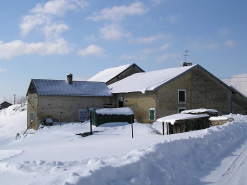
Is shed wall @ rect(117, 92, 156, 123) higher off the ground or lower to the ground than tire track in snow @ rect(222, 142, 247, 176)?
higher

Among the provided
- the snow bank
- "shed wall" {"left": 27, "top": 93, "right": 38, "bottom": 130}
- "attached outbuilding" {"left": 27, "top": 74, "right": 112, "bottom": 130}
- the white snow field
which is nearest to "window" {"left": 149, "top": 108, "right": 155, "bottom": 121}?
"attached outbuilding" {"left": 27, "top": 74, "right": 112, "bottom": 130}

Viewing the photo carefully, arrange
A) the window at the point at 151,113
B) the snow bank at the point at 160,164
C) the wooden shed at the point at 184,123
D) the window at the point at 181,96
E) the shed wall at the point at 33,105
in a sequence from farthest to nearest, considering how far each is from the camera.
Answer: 1. the shed wall at the point at 33,105
2. the window at the point at 181,96
3. the window at the point at 151,113
4. the wooden shed at the point at 184,123
5. the snow bank at the point at 160,164

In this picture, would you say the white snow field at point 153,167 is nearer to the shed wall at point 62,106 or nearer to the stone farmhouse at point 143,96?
the stone farmhouse at point 143,96

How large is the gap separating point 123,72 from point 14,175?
118 feet

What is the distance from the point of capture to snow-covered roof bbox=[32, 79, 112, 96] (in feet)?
106

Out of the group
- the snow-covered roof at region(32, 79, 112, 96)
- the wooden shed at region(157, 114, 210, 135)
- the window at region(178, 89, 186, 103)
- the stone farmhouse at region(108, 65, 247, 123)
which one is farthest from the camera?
the snow-covered roof at region(32, 79, 112, 96)

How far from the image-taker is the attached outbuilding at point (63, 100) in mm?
31688

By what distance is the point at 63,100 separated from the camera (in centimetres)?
3247

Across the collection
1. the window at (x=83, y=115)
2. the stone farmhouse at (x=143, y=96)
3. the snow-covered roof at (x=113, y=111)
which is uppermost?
the stone farmhouse at (x=143, y=96)

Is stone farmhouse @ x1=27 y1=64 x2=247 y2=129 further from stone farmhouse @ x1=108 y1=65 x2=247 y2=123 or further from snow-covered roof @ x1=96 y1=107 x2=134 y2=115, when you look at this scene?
snow-covered roof @ x1=96 y1=107 x2=134 y2=115

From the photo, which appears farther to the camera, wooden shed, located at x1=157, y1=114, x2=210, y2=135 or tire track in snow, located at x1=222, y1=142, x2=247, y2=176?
wooden shed, located at x1=157, y1=114, x2=210, y2=135

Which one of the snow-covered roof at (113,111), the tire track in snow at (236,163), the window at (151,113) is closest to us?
the tire track in snow at (236,163)

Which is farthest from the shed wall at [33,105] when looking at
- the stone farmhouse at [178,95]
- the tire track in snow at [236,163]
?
the tire track in snow at [236,163]

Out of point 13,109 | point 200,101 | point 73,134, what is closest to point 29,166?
point 73,134
